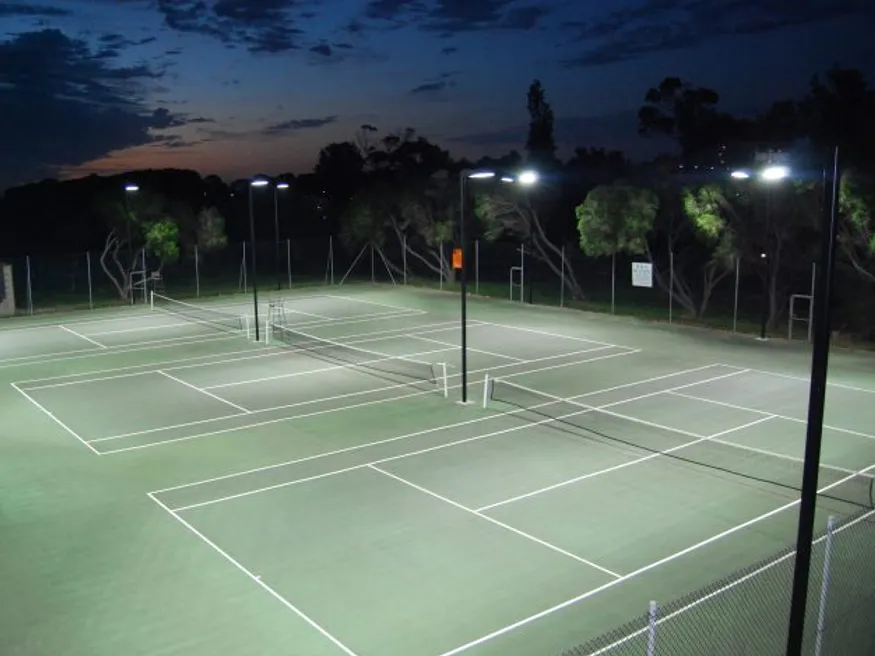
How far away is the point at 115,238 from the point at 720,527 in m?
35.5

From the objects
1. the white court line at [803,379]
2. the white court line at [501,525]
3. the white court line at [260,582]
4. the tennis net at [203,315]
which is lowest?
the white court line at [260,582]

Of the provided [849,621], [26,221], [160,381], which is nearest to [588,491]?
[849,621]

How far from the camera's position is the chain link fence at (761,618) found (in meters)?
8.69

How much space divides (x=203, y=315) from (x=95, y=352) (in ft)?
26.1

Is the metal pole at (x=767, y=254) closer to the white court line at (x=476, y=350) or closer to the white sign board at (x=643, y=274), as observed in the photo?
the white sign board at (x=643, y=274)

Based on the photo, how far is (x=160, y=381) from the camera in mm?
23000

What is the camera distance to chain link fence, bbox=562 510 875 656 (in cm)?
869

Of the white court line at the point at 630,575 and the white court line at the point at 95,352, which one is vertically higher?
the white court line at the point at 95,352

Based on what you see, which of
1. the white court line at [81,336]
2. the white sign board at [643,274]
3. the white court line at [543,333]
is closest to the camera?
the white court line at [543,333]

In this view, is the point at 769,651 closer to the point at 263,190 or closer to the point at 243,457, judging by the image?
the point at 243,457

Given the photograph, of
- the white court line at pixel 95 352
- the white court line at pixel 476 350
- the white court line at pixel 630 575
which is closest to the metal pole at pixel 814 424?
the white court line at pixel 630 575

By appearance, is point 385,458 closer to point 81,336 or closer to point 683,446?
point 683,446

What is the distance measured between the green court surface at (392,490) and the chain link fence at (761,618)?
0.85m

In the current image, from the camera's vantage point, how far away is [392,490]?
14.3 meters
